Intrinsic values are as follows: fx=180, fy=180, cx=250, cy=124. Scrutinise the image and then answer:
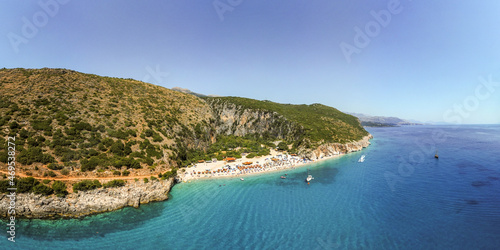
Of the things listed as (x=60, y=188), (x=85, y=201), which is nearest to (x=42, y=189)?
(x=60, y=188)

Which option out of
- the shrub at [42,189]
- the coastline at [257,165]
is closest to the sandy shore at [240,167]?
the coastline at [257,165]

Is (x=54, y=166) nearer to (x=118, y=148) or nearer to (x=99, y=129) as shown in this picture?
(x=118, y=148)

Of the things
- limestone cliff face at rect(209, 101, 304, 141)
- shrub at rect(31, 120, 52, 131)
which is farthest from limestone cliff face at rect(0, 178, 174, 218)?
limestone cliff face at rect(209, 101, 304, 141)

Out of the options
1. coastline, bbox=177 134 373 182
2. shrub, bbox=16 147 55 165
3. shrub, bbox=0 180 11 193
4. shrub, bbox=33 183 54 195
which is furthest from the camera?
coastline, bbox=177 134 373 182

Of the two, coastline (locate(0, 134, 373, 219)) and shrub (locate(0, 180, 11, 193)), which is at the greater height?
shrub (locate(0, 180, 11, 193))

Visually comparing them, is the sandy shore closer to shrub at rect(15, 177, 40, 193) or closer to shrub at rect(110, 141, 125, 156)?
shrub at rect(110, 141, 125, 156)

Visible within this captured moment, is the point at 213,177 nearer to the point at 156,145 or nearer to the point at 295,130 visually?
the point at 156,145

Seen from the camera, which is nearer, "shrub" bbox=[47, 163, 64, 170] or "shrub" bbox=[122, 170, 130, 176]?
"shrub" bbox=[47, 163, 64, 170]

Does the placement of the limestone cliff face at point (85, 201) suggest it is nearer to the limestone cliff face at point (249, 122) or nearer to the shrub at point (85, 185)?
the shrub at point (85, 185)

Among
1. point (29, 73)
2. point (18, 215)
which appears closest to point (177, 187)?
point (18, 215)
